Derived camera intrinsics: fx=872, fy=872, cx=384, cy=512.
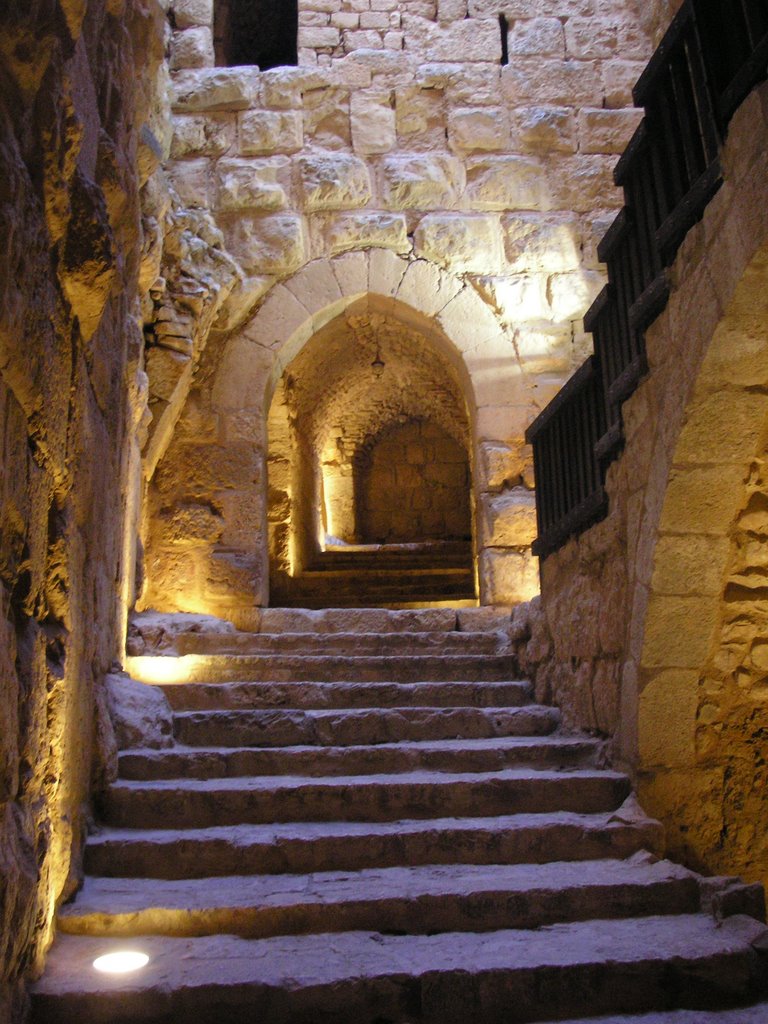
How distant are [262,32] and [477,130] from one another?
11.5 ft

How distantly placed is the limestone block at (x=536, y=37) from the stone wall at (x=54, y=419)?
15.0 ft

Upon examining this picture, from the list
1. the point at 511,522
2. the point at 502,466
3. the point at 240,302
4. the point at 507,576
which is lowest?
the point at 507,576

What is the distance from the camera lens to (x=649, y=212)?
9.20ft

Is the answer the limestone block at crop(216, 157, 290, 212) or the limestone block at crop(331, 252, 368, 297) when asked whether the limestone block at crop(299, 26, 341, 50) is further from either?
the limestone block at crop(331, 252, 368, 297)

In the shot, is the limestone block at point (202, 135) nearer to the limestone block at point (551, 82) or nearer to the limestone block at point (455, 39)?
the limestone block at point (455, 39)

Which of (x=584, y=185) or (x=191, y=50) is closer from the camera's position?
(x=584, y=185)

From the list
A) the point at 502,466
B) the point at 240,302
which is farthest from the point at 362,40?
the point at 502,466

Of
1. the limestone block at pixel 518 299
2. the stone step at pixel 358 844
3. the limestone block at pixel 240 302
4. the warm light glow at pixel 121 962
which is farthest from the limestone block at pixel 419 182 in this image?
the warm light glow at pixel 121 962

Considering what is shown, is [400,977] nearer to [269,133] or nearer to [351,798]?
[351,798]

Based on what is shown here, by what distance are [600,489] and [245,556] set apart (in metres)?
3.27

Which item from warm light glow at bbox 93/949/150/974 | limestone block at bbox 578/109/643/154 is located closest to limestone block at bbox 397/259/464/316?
limestone block at bbox 578/109/643/154

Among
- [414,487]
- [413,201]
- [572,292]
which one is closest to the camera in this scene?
[572,292]

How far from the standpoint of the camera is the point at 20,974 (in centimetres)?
195

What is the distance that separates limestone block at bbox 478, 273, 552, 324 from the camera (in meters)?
6.45
